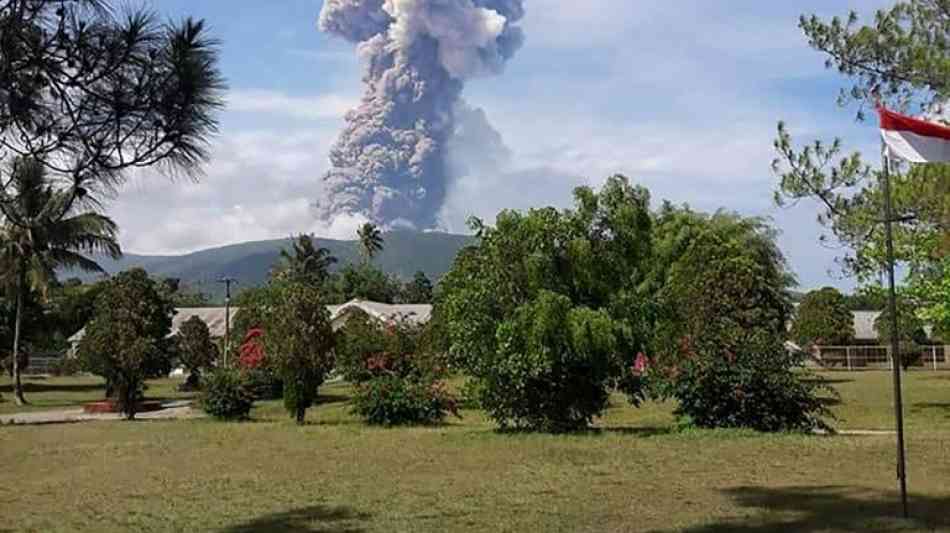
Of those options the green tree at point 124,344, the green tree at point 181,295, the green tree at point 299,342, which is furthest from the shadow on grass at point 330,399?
the green tree at point 181,295

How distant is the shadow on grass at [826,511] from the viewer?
8.92 m

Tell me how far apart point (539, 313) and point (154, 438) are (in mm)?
7126

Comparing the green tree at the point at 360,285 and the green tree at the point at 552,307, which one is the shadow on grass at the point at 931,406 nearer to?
the green tree at the point at 552,307

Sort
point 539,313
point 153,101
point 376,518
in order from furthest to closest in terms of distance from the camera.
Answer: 1. point 539,313
2. point 376,518
3. point 153,101

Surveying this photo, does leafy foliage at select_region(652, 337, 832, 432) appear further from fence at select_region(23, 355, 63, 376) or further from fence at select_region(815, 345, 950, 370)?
fence at select_region(23, 355, 63, 376)

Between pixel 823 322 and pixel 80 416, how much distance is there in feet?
143

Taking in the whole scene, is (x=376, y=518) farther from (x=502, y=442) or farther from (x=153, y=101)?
(x=502, y=442)

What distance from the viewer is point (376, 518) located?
31.6 ft

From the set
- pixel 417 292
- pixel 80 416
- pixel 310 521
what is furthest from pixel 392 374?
pixel 417 292

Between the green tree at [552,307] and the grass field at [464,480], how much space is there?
0.91m

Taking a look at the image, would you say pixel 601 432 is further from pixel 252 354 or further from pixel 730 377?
pixel 252 354

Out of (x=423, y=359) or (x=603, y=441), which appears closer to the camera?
(x=603, y=441)

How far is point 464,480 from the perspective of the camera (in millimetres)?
Result: 12102

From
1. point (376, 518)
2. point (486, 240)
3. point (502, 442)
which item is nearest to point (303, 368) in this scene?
point (486, 240)
